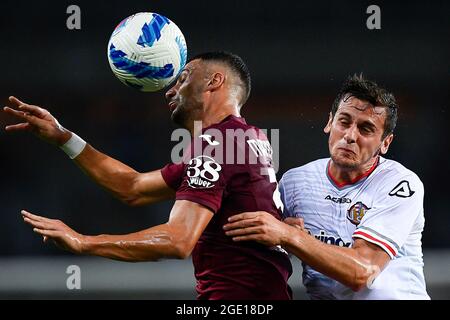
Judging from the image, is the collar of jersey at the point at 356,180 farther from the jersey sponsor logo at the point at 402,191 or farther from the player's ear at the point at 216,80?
the player's ear at the point at 216,80

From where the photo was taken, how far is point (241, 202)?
3811 millimetres

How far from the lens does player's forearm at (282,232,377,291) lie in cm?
381

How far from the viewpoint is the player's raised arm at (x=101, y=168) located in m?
4.36

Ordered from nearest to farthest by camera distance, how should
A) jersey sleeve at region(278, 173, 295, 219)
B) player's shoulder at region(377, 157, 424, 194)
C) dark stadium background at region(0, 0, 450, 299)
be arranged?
player's shoulder at region(377, 157, 424, 194), jersey sleeve at region(278, 173, 295, 219), dark stadium background at region(0, 0, 450, 299)

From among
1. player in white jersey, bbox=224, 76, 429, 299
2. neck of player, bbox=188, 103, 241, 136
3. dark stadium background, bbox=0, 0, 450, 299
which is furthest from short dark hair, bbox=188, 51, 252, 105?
dark stadium background, bbox=0, 0, 450, 299

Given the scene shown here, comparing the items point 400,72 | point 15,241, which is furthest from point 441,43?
point 15,241

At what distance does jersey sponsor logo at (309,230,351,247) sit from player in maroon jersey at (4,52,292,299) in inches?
14.8

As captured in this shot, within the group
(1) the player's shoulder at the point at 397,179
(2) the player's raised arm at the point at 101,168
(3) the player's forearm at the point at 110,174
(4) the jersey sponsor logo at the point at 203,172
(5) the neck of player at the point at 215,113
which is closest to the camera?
(4) the jersey sponsor logo at the point at 203,172

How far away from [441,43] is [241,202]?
269 inches

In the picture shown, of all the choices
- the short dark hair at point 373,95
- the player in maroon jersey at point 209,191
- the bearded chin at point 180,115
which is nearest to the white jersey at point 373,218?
the short dark hair at point 373,95

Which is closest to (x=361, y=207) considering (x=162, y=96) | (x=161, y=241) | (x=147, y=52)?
(x=161, y=241)

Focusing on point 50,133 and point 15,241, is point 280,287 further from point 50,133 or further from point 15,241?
point 15,241

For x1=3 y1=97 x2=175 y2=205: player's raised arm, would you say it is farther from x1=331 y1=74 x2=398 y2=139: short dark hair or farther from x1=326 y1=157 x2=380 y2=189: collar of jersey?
x1=331 y1=74 x2=398 y2=139: short dark hair

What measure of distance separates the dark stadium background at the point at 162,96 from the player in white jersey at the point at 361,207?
142 inches
